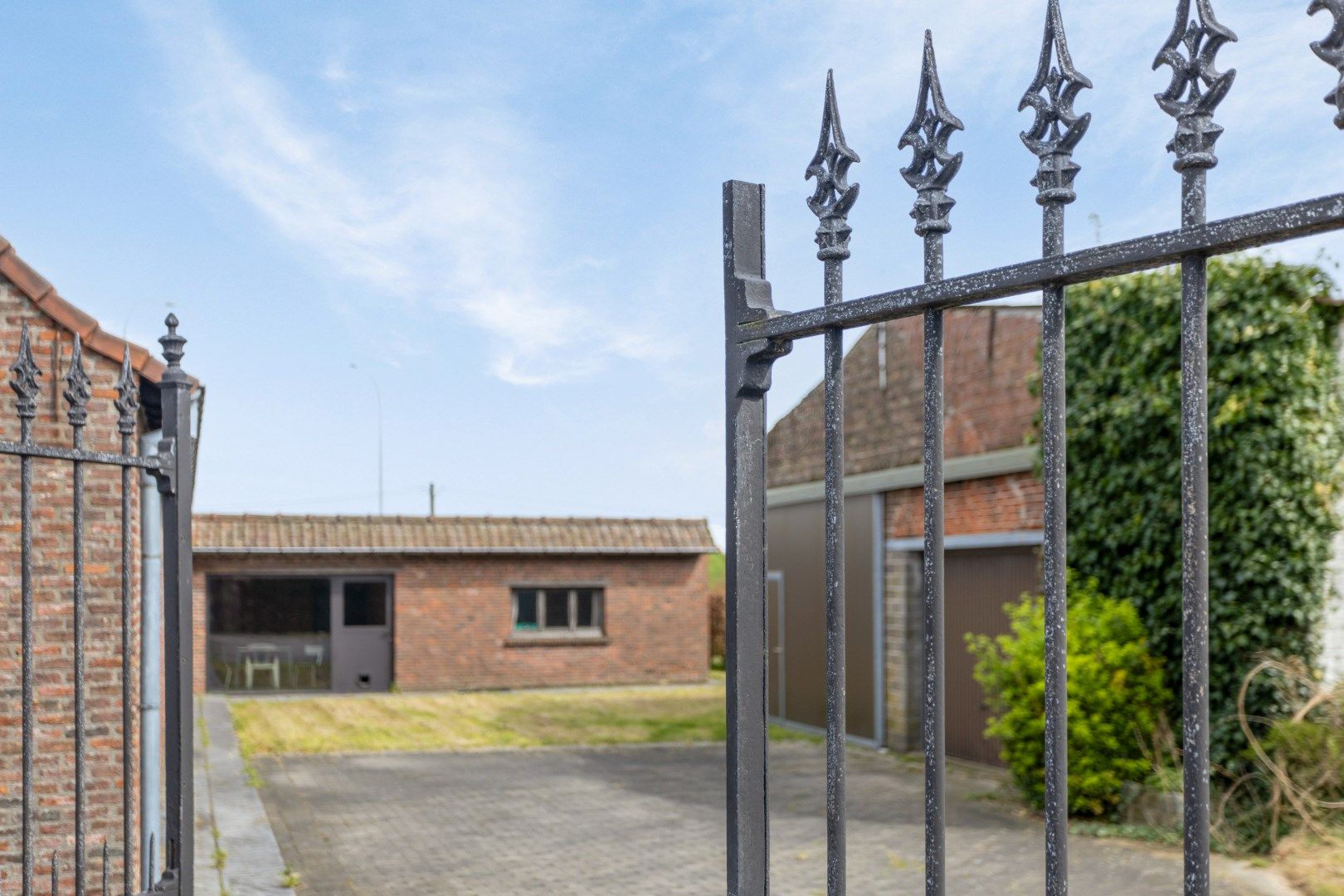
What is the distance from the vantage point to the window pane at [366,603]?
22.6m

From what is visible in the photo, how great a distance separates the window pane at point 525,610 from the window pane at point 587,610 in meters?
0.94

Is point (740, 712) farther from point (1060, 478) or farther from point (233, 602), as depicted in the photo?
point (233, 602)

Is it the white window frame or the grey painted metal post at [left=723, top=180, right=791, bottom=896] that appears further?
the white window frame

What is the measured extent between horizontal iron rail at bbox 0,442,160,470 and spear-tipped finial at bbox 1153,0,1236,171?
3.30 metres

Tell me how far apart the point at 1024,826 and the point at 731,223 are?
328 inches

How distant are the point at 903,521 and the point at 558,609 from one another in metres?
11.2

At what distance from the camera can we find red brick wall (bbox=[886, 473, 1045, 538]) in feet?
39.3

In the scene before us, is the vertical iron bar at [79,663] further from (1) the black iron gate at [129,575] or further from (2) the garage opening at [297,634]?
(2) the garage opening at [297,634]

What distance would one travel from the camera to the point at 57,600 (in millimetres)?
6535

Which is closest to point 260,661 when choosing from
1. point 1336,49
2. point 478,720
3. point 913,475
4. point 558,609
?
point 558,609

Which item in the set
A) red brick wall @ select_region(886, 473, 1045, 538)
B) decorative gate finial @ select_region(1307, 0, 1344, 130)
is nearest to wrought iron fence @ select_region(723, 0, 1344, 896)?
decorative gate finial @ select_region(1307, 0, 1344, 130)

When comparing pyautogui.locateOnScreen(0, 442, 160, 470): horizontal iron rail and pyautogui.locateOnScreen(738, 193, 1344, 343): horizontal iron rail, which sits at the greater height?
pyautogui.locateOnScreen(738, 193, 1344, 343): horizontal iron rail

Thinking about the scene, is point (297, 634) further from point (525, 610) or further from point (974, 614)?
point (974, 614)

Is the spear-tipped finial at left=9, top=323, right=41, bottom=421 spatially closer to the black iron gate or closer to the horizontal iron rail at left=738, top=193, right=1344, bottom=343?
the black iron gate
